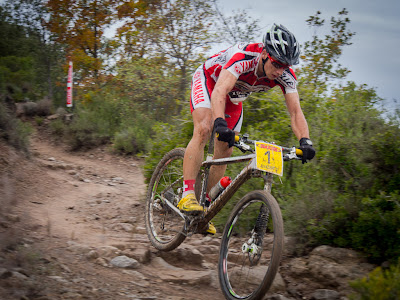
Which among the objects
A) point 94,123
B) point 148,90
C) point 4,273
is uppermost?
point 148,90

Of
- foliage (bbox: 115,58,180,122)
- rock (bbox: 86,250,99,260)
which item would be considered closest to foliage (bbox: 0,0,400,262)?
foliage (bbox: 115,58,180,122)

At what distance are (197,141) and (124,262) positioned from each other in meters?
1.24

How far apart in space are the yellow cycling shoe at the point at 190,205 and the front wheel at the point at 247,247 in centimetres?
52

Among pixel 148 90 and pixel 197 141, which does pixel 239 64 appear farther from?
pixel 148 90

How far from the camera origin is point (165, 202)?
4723 millimetres

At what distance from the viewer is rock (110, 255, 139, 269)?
373 cm

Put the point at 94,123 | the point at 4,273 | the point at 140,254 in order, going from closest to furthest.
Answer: the point at 4,273, the point at 140,254, the point at 94,123

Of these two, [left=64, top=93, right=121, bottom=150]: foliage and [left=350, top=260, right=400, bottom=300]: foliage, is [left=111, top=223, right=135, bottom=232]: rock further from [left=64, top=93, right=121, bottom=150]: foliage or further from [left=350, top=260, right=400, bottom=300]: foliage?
[left=64, top=93, right=121, bottom=150]: foliage

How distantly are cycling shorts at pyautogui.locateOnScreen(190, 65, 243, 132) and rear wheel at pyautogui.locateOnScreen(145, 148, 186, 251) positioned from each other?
1.96 feet

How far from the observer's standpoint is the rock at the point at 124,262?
3.73 metres

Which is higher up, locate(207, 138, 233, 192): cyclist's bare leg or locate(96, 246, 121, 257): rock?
locate(207, 138, 233, 192): cyclist's bare leg

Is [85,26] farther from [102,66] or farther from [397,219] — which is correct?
[397,219]

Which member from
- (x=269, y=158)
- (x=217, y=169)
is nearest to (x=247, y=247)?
(x=269, y=158)

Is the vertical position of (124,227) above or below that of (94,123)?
below
